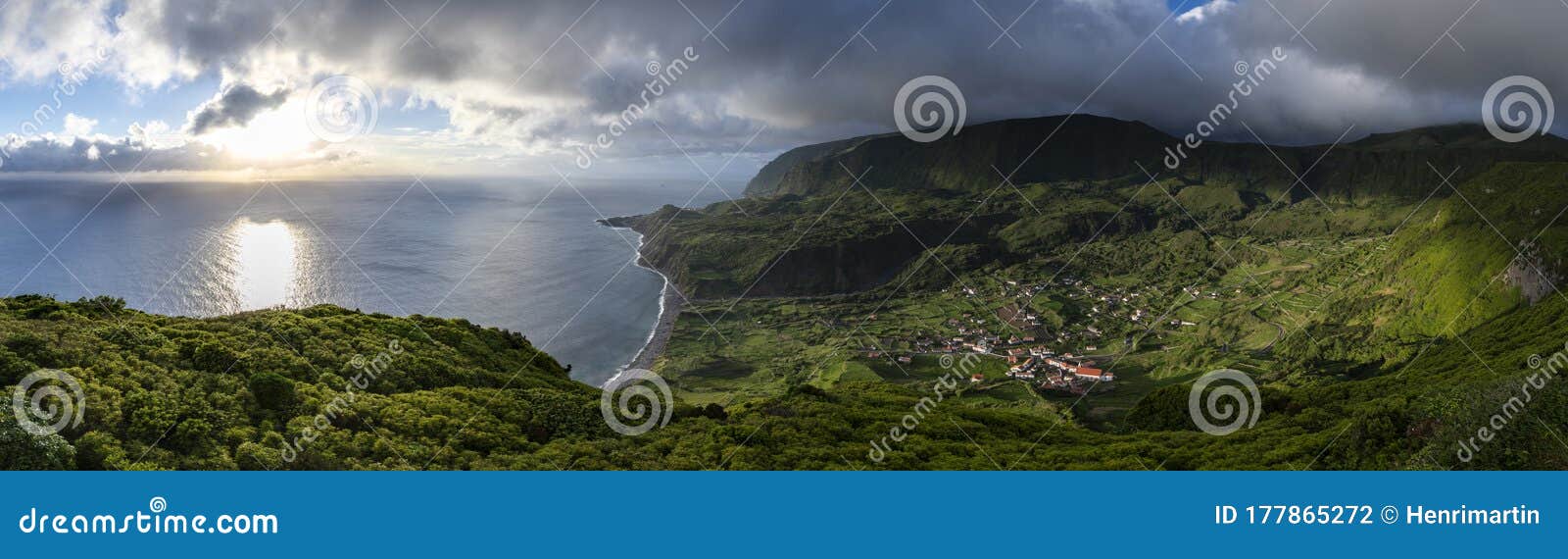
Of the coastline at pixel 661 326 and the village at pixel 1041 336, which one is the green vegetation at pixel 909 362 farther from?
the coastline at pixel 661 326

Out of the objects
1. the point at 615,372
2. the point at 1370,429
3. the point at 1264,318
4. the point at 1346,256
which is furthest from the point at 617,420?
the point at 1346,256

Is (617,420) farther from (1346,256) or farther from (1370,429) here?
(1346,256)

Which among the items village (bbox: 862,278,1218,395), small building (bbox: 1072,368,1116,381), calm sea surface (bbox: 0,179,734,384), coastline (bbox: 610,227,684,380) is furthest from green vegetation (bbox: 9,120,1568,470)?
calm sea surface (bbox: 0,179,734,384)

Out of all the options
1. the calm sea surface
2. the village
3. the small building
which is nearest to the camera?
the calm sea surface

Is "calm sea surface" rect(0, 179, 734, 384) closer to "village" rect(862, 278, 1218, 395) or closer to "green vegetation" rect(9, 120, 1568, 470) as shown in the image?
"green vegetation" rect(9, 120, 1568, 470)

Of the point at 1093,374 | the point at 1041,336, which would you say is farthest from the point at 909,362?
the point at 1041,336
